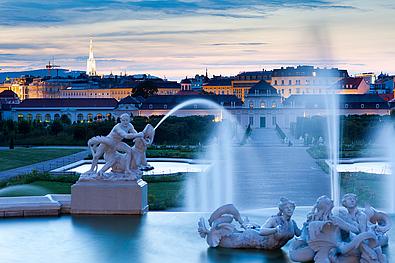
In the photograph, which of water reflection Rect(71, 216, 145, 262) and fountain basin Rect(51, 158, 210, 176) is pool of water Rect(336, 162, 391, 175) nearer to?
fountain basin Rect(51, 158, 210, 176)

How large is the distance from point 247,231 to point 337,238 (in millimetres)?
1692

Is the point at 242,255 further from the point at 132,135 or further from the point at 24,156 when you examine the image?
Answer: the point at 24,156

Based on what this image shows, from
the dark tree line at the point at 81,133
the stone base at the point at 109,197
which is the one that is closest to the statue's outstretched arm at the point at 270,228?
the stone base at the point at 109,197

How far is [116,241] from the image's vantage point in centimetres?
1161

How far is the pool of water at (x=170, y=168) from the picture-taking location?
31291 mm

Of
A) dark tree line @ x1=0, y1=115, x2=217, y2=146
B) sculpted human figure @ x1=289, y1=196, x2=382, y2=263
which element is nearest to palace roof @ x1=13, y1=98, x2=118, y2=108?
dark tree line @ x1=0, y1=115, x2=217, y2=146

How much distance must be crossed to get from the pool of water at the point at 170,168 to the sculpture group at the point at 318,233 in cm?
1864

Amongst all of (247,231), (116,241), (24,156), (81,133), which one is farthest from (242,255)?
(81,133)

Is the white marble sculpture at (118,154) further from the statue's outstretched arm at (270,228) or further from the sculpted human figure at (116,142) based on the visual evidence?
the statue's outstretched arm at (270,228)

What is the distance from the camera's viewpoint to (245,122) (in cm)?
9162

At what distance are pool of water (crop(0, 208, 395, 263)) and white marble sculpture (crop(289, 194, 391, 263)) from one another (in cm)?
50

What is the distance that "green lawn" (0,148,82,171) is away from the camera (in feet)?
117

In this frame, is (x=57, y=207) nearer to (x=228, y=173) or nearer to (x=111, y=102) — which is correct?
(x=228, y=173)

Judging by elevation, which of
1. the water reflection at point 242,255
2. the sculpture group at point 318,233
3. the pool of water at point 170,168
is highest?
the sculpture group at point 318,233
